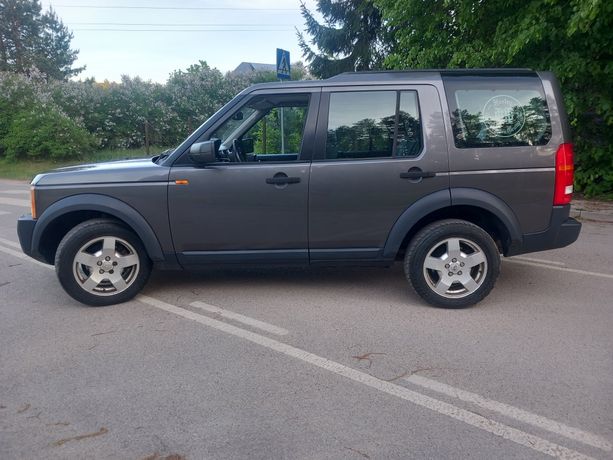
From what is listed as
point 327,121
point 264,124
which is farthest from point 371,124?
point 264,124

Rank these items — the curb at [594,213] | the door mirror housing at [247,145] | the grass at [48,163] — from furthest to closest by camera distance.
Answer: the grass at [48,163], the curb at [594,213], the door mirror housing at [247,145]

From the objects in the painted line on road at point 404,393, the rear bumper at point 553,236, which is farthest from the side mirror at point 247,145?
the rear bumper at point 553,236

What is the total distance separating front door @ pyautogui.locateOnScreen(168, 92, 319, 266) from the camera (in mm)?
4609

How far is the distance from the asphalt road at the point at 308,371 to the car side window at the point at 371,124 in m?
1.35

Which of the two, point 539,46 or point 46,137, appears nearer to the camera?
point 539,46

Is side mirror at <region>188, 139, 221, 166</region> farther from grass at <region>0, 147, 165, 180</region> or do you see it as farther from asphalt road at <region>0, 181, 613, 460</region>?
grass at <region>0, 147, 165, 180</region>

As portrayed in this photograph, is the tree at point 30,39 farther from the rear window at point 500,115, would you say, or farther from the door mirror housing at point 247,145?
the rear window at point 500,115

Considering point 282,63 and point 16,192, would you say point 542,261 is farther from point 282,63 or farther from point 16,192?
point 16,192

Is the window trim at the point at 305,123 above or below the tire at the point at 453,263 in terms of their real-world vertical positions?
above

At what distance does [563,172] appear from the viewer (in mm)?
4535

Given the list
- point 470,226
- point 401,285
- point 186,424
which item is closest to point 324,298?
point 401,285

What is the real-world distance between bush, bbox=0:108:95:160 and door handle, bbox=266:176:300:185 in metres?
17.5

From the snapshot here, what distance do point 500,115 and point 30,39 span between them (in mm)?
47544

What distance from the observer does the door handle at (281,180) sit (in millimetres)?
4574
